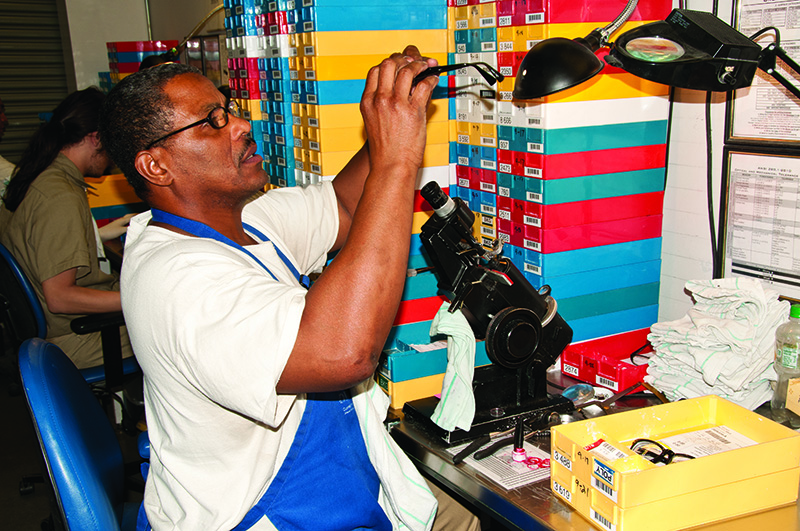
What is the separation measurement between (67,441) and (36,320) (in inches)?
67.3

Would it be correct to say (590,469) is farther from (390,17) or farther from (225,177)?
(390,17)

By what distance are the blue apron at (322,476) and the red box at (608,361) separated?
86cm

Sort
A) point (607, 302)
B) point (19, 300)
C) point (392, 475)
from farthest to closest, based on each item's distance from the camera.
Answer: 1. point (19, 300)
2. point (607, 302)
3. point (392, 475)

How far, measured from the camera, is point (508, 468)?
5.52 ft

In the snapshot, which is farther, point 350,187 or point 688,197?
point 688,197

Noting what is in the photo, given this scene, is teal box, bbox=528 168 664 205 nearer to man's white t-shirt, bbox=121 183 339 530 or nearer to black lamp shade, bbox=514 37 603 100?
black lamp shade, bbox=514 37 603 100

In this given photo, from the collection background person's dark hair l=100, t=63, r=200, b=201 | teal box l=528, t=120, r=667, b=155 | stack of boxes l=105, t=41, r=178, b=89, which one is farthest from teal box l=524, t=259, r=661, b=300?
stack of boxes l=105, t=41, r=178, b=89

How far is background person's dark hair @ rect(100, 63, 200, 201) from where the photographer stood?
150 cm

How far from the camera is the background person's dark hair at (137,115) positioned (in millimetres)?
1496

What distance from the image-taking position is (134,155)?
1.52m

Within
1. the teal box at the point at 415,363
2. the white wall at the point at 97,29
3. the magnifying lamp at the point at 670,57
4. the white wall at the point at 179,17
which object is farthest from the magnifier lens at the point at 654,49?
the white wall at the point at 97,29

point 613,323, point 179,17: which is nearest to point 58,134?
point 179,17

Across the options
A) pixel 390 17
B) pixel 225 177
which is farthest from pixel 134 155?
pixel 390 17

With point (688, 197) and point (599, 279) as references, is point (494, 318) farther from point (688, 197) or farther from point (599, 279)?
point (688, 197)
